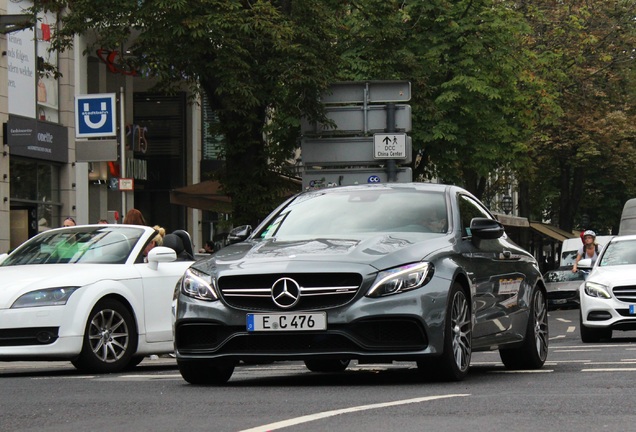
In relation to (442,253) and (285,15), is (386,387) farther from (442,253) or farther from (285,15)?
(285,15)

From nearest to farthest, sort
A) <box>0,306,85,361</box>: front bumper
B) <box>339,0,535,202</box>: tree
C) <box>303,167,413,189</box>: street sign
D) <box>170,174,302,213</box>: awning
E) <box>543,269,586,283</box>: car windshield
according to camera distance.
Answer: <box>0,306,85,361</box>: front bumper → <box>303,167,413,189</box>: street sign → <box>170,174,302,213</box>: awning → <box>339,0,535,202</box>: tree → <box>543,269,586,283</box>: car windshield

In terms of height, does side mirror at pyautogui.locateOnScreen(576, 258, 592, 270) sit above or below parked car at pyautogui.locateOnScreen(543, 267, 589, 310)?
above

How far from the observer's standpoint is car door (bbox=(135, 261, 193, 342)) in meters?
14.8

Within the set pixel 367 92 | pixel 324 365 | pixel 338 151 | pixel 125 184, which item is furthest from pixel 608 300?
pixel 338 151

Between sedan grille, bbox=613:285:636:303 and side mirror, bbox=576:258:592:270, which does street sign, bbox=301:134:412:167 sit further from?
sedan grille, bbox=613:285:636:303

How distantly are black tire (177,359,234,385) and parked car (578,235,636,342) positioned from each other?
10214mm

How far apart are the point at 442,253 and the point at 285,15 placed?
17460 mm

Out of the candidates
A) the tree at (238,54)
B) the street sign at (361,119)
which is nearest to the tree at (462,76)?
the street sign at (361,119)

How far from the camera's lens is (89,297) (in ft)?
45.2

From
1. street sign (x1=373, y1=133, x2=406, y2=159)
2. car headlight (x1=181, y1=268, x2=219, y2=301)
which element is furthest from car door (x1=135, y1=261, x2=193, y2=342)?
street sign (x1=373, y1=133, x2=406, y2=159)

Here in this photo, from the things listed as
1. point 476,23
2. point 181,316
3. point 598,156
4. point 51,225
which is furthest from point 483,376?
point 598,156

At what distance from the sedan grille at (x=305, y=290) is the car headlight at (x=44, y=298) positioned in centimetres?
345

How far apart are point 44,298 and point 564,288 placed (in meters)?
30.3

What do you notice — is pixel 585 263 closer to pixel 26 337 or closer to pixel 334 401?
pixel 26 337
